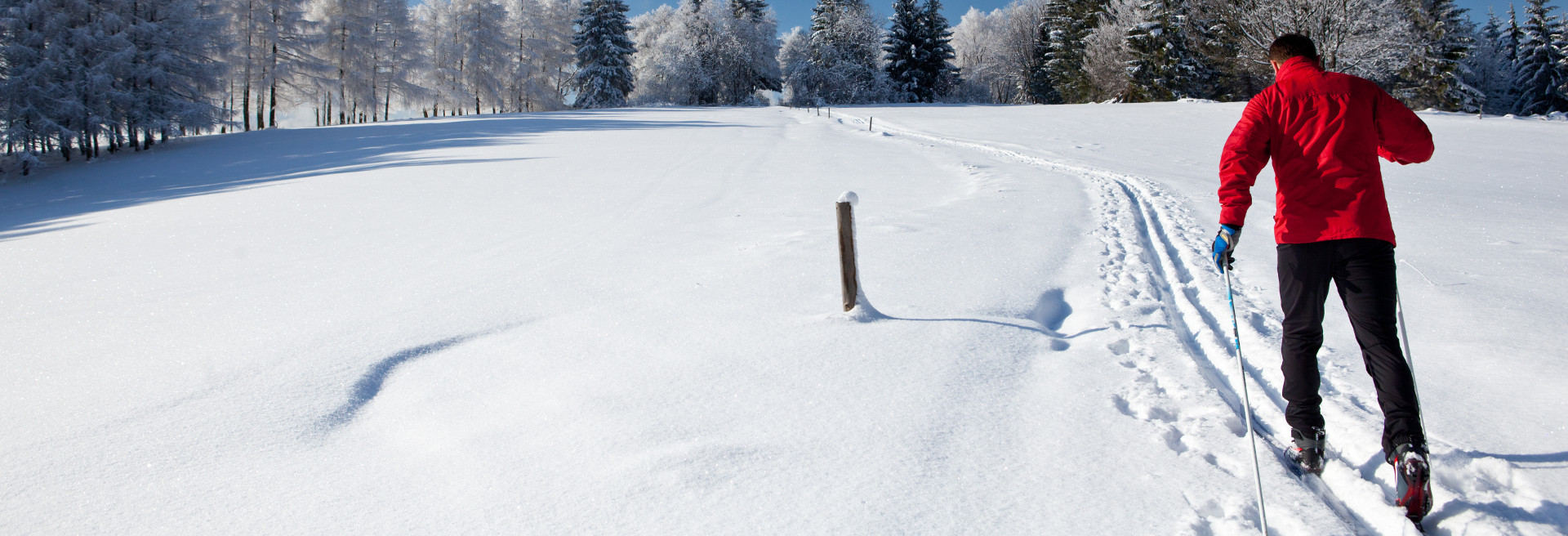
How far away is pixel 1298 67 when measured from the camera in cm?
294

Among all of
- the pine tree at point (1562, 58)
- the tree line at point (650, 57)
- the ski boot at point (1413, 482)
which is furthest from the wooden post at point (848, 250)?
the pine tree at point (1562, 58)

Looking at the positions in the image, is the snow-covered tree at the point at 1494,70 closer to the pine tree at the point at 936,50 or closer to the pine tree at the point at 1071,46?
the pine tree at the point at 1071,46

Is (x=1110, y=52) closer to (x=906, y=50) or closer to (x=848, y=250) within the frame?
(x=906, y=50)

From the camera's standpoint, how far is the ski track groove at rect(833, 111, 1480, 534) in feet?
9.53

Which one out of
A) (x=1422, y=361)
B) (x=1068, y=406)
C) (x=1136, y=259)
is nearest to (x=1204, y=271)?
(x=1136, y=259)

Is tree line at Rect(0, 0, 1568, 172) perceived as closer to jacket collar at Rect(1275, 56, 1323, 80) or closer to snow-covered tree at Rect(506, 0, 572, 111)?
snow-covered tree at Rect(506, 0, 572, 111)

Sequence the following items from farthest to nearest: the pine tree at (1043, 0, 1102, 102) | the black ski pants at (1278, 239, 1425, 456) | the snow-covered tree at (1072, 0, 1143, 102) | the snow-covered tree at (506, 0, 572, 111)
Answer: the pine tree at (1043, 0, 1102, 102) < the snow-covered tree at (506, 0, 572, 111) < the snow-covered tree at (1072, 0, 1143, 102) < the black ski pants at (1278, 239, 1425, 456)

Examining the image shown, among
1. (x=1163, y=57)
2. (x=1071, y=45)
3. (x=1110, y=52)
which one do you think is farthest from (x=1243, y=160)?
(x=1071, y=45)

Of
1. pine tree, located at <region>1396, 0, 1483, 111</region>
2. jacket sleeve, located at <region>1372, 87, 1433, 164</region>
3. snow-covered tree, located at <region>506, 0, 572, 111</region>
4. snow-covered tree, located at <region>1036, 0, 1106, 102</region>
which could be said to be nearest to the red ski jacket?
jacket sleeve, located at <region>1372, 87, 1433, 164</region>

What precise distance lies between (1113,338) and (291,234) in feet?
28.8

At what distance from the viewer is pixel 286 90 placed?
3366 centimetres

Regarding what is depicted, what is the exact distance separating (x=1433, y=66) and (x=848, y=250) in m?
40.6

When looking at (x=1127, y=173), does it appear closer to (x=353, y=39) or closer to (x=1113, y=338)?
(x=1113, y=338)

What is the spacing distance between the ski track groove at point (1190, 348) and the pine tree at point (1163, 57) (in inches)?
1372
